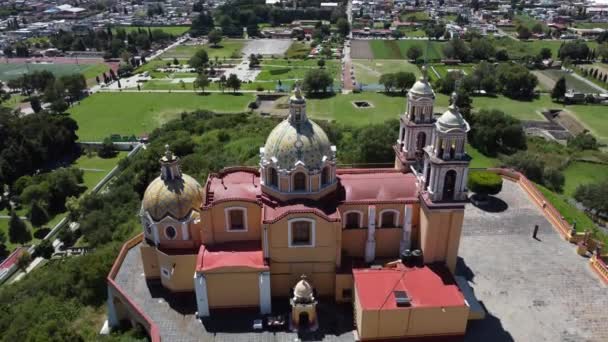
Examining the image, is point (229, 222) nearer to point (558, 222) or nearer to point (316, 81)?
point (558, 222)

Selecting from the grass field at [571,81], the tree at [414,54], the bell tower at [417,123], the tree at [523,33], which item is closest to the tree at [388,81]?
the tree at [414,54]

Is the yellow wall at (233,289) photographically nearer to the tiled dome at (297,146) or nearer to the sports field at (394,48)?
the tiled dome at (297,146)

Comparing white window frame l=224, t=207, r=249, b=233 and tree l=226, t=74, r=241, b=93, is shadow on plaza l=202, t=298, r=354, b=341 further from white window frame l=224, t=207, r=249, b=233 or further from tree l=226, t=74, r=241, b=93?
tree l=226, t=74, r=241, b=93

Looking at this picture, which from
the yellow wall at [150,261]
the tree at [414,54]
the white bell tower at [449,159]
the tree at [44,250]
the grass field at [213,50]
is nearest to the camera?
the white bell tower at [449,159]

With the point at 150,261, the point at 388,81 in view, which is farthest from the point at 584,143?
the point at 150,261

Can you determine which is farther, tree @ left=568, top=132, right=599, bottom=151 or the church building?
tree @ left=568, top=132, right=599, bottom=151

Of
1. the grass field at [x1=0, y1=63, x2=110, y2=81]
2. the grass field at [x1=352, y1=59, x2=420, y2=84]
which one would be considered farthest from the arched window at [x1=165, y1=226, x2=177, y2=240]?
the grass field at [x1=0, y1=63, x2=110, y2=81]
